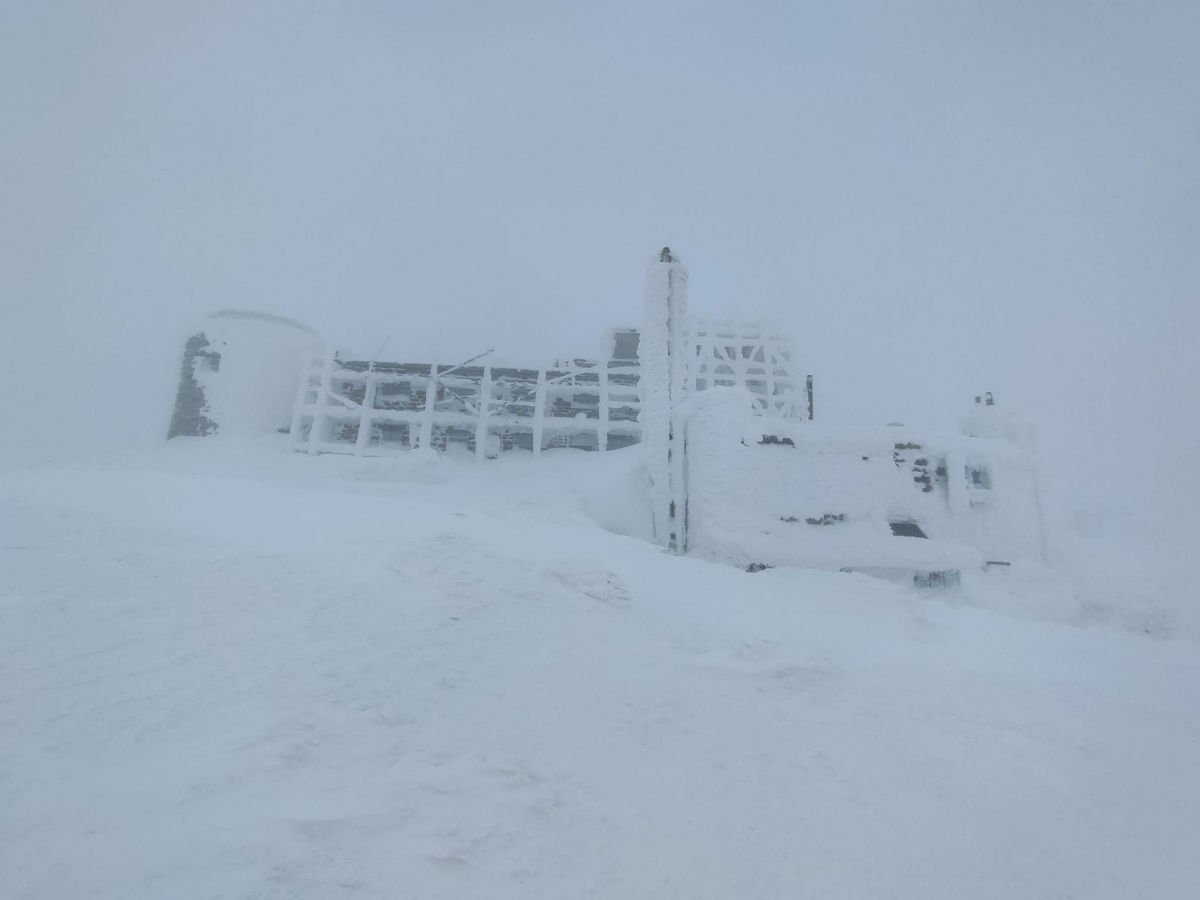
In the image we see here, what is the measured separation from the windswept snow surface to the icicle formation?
22.2 ft

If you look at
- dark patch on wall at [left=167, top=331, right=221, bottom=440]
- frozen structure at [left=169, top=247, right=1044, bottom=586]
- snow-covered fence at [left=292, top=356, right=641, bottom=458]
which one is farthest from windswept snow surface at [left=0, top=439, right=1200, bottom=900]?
dark patch on wall at [left=167, top=331, right=221, bottom=440]

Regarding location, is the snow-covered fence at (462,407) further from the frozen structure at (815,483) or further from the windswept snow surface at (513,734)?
the windswept snow surface at (513,734)

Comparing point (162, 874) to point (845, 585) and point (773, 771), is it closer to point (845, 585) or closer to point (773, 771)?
point (773, 771)

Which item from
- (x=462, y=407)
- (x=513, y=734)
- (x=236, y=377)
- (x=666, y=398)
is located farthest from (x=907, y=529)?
(x=236, y=377)

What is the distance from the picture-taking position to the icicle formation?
15.9m

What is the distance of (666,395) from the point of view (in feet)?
54.2

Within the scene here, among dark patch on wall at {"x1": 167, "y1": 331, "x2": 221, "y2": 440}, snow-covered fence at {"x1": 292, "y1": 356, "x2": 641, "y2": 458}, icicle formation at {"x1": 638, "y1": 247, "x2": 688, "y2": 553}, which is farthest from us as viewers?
snow-covered fence at {"x1": 292, "y1": 356, "x2": 641, "y2": 458}

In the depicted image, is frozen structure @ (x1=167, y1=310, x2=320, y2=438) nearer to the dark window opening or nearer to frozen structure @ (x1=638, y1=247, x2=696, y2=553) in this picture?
frozen structure @ (x1=638, y1=247, x2=696, y2=553)

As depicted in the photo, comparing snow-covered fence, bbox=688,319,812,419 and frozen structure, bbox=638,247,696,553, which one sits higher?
snow-covered fence, bbox=688,319,812,419

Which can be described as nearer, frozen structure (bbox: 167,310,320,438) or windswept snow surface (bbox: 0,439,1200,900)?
windswept snow surface (bbox: 0,439,1200,900)

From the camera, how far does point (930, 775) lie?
5.05 metres

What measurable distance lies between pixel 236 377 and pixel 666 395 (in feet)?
77.6

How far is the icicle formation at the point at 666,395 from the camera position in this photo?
1586 cm

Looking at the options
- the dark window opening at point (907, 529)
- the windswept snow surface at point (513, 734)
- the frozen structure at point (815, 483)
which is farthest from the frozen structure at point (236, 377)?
the dark window opening at point (907, 529)
